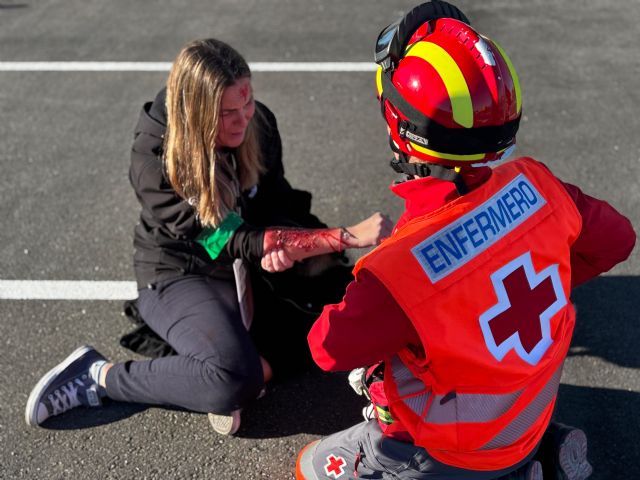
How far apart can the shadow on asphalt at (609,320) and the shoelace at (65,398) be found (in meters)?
2.28

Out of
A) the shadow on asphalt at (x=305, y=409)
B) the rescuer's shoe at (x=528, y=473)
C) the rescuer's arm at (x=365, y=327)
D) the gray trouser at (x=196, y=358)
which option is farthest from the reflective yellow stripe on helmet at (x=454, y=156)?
the shadow on asphalt at (x=305, y=409)

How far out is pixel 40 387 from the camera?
328 centimetres

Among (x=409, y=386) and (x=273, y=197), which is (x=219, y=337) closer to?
(x=273, y=197)

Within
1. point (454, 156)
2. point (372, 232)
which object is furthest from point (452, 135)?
point (372, 232)

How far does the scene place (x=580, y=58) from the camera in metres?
6.00

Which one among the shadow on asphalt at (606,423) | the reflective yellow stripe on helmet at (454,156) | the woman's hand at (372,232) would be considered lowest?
the shadow on asphalt at (606,423)

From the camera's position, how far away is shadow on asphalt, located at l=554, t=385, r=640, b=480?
2982 mm

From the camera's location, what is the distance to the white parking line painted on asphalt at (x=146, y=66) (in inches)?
238

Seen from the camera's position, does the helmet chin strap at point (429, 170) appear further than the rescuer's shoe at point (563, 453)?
No

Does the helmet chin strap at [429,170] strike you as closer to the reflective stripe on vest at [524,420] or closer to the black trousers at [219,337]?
the reflective stripe on vest at [524,420]

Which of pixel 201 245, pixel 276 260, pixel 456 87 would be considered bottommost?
pixel 201 245

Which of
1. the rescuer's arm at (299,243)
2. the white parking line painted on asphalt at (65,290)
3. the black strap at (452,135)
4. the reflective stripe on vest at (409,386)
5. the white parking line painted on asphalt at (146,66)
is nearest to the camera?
the black strap at (452,135)

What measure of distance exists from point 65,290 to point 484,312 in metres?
2.65

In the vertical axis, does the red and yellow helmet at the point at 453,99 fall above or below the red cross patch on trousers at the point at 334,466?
above
